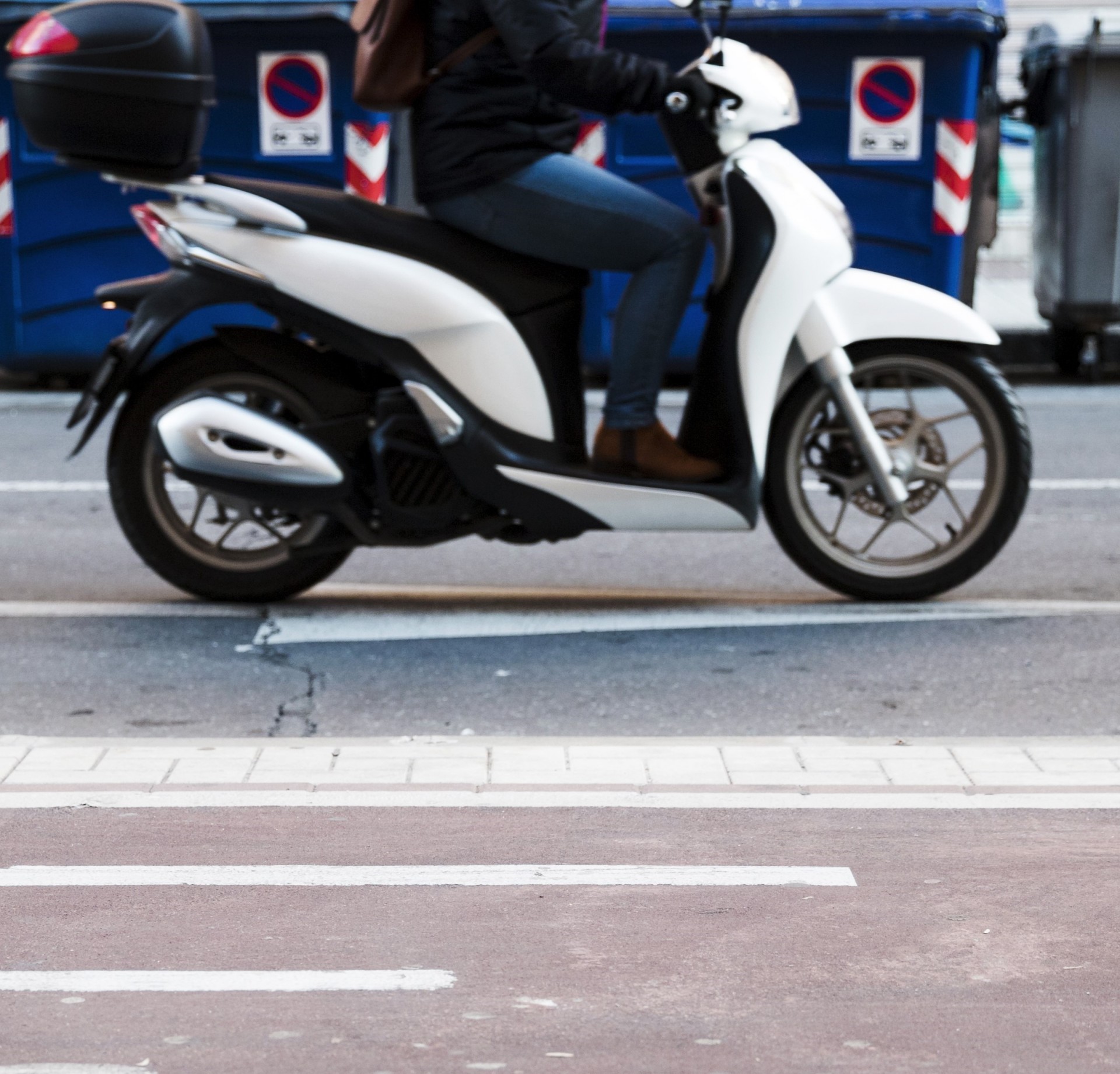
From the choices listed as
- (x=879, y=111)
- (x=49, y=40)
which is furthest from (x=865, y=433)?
(x=879, y=111)

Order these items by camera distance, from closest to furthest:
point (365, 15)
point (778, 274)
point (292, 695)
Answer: point (292, 695), point (365, 15), point (778, 274)

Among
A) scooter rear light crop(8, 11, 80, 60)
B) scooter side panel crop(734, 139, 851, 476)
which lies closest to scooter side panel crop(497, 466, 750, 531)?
scooter side panel crop(734, 139, 851, 476)

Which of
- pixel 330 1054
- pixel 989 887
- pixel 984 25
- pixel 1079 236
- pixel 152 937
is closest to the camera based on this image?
pixel 330 1054

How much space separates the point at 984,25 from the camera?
10883mm

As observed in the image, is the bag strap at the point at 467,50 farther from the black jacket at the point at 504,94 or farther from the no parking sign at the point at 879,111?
the no parking sign at the point at 879,111

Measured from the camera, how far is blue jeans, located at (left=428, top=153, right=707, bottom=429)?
5496mm

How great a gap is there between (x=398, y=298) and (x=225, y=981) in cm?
255

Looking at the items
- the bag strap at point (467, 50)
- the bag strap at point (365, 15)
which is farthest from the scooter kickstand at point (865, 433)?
the bag strap at point (365, 15)

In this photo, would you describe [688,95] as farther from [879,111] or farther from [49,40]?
[879,111]

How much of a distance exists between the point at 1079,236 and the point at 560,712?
745 centimetres

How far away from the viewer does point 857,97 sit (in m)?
11.0

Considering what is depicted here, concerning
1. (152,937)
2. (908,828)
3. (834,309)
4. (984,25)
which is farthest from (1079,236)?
(152,937)

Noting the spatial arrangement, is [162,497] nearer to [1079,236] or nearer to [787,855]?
[787,855]

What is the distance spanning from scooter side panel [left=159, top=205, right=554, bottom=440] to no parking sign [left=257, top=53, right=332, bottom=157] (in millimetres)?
5485
